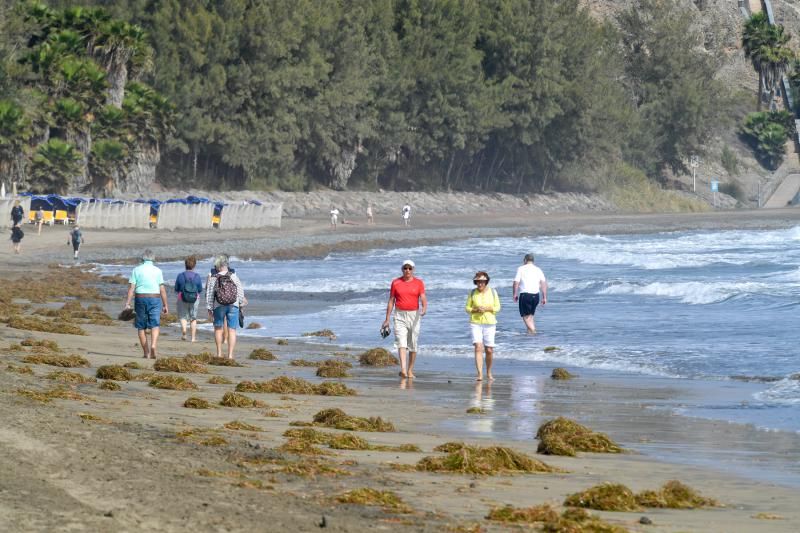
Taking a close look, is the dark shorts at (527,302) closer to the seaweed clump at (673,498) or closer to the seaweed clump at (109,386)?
the seaweed clump at (109,386)

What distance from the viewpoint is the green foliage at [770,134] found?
12639cm

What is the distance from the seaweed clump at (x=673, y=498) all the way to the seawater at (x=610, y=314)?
15.5 feet

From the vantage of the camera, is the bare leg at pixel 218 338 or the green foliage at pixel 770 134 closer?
the bare leg at pixel 218 338

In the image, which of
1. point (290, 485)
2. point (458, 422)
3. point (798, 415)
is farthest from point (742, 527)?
point (798, 415)

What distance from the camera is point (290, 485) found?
8.48 m

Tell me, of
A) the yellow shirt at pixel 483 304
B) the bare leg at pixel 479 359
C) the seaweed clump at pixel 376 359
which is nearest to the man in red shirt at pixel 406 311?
the yellow shirt at pixel 483 304

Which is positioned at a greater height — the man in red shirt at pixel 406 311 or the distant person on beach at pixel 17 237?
the man in red shirt at pixel 406 311

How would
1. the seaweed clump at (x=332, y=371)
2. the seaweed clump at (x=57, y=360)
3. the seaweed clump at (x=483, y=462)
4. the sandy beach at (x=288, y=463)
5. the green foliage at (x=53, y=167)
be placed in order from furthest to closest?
1. the green foliage at (x=53, y=167)
2. the seaweed clump at (x=332, y=371)
3. the seaweed clump at (x=57, y=360)
4. the seaweed clump at (x=483, y=462)
5. the sandy beach at (x=288, y=463)

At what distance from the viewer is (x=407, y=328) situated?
1741 centimetres

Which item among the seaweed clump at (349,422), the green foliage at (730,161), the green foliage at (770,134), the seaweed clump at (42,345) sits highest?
the green foliage at (770,134)

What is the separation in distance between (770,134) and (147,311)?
380 ft

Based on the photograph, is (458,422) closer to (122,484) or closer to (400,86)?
(122,484)

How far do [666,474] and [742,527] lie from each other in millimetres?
2047

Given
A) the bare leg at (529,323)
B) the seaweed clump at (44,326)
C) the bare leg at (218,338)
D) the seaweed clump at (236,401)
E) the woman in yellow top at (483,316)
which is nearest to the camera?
the seaweed clump at (236,401)
